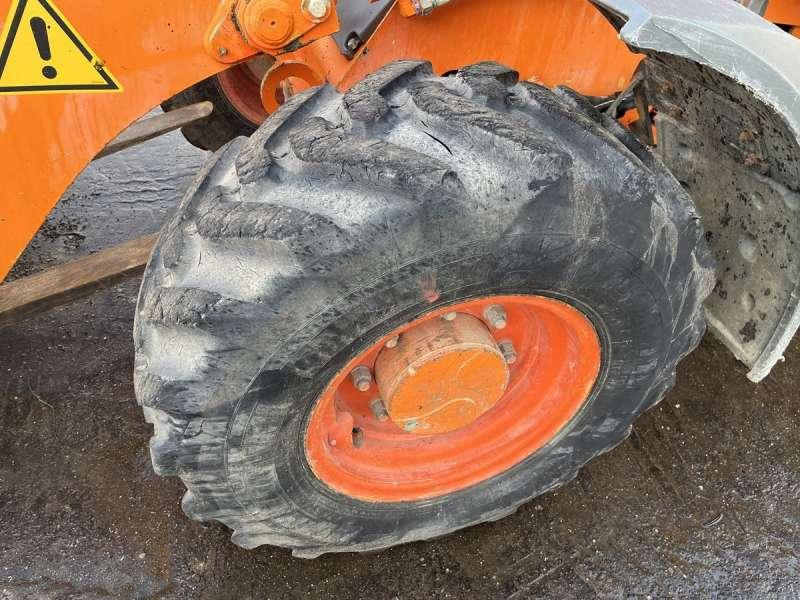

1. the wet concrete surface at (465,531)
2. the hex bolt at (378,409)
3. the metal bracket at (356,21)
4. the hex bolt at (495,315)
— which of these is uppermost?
the metal bracket at (356,21)

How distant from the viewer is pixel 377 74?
59.9 inches

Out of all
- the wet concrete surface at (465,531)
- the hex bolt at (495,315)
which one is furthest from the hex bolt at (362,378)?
the wet concrete surface at (465,531)

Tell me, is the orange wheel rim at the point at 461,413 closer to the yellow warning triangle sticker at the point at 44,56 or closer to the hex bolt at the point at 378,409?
the hex bolt at the point at 378,409

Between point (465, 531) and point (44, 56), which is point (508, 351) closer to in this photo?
point (465, 531)

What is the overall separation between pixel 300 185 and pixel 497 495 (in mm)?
1152

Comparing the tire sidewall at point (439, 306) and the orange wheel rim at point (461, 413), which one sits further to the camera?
the orange wheel rim at point (461, 413)

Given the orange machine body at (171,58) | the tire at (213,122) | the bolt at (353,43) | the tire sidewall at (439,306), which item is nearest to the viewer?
the tire sidewall at (439,306)

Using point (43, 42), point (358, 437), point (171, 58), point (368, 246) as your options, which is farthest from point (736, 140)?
point (43, 42)

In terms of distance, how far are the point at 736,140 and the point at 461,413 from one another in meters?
0.97

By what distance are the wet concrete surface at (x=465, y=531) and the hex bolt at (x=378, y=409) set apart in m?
0.55

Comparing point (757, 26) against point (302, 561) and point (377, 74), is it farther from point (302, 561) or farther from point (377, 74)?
point (302, 561)

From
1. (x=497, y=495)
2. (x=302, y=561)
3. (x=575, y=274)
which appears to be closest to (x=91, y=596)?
(x=302, y=561)

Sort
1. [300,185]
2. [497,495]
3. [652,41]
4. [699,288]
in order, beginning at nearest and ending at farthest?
[652,41], [300,185], [699,288], [497,495]

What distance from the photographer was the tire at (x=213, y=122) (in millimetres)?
3049
